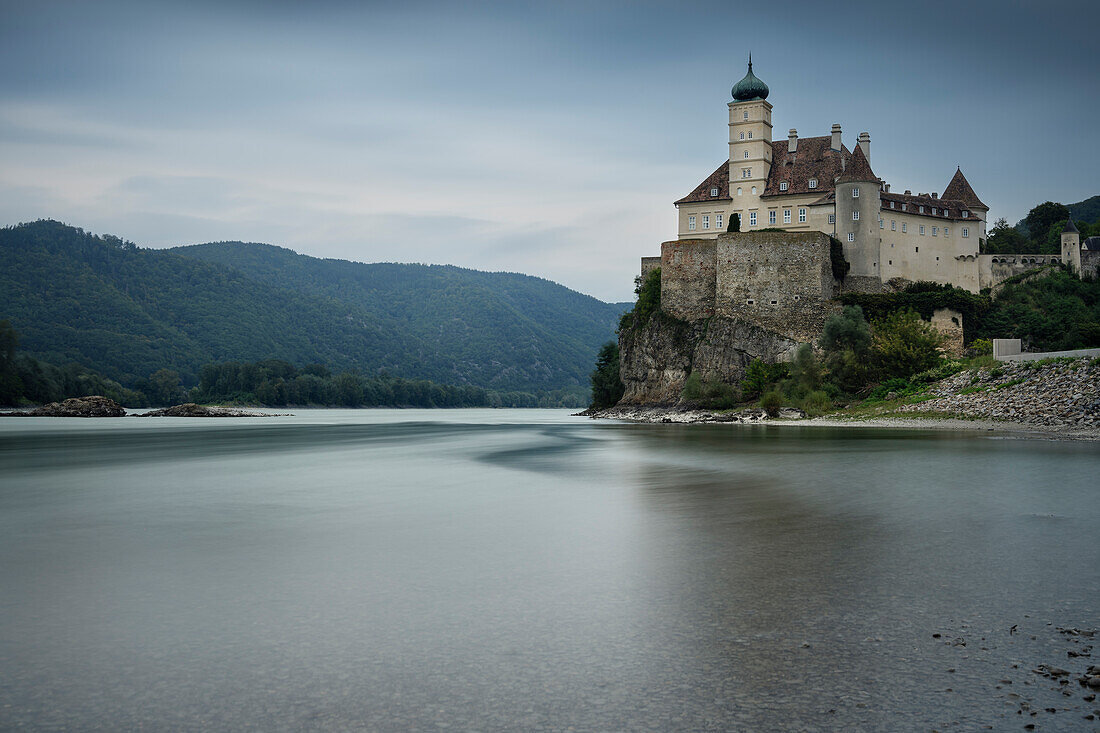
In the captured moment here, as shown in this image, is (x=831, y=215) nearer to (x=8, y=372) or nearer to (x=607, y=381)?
(x=607, y=381)

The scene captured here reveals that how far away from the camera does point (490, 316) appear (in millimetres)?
188375

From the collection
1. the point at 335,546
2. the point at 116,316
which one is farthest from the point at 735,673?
the point at 116,316

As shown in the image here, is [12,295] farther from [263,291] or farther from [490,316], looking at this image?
[490,316]

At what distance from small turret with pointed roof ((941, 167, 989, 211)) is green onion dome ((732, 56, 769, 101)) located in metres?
17.3

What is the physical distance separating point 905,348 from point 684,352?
1782 cm

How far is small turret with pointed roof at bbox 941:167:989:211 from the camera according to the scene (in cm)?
6788

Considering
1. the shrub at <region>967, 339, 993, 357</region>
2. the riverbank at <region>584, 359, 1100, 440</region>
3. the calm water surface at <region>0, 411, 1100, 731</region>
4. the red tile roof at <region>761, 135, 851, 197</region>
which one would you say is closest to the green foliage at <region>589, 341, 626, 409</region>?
the red tile roof at <region>761, 135, 851, 197</region>

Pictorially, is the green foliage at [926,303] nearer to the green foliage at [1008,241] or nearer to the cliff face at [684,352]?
the cliff face at [684,352]

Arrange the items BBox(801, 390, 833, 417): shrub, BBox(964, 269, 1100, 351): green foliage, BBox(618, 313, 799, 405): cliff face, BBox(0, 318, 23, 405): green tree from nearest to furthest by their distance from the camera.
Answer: BBox(801, 390, 833, 417): shrub → BBox(964, 269, 1100, 351): green foliage → BBox(618, 313, 799, 405): cliff face → BBox(0, 318, 23, 405): green tree

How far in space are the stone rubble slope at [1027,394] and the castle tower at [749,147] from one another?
25.0 m

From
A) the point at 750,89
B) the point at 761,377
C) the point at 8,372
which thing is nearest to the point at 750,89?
the point at 750,89

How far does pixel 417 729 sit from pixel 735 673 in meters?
1.99

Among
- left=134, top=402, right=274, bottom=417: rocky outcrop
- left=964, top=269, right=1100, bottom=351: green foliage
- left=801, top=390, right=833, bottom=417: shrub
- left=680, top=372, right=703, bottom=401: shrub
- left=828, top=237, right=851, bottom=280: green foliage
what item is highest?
left=828, top=237, right=851, bottom=280: green foliage

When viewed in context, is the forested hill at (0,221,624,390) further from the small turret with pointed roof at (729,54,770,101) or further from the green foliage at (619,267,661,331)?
the small turret with pointed roof at (729,54,770,101)
